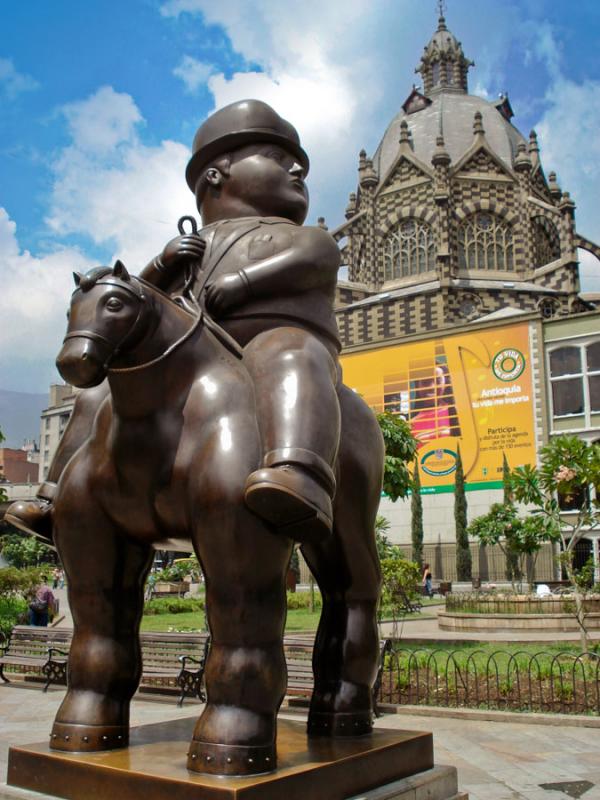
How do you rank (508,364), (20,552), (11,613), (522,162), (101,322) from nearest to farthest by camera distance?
1. (101,322)
2. (11,613)
3. (508,364)
4. (522,162)
5. (20,552)

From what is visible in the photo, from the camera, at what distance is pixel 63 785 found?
2.91 metres

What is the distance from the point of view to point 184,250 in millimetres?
3555

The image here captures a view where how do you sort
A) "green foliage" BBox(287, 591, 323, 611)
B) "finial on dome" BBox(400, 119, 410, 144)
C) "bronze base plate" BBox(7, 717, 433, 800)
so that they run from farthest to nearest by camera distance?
"finial on dome" BBox(400, 119, 410, 144), "green foliage" BBox(287, 591, 323, 611), "bronze base plate" BBox(7, 717, 433, 800)

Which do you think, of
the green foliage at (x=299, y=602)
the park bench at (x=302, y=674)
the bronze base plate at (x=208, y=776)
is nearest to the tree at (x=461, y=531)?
the green foliage at (x=299, y=602)

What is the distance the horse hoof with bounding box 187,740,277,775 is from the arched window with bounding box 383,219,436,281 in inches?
1862

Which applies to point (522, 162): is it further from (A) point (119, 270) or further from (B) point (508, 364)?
(A) point (119, 270)

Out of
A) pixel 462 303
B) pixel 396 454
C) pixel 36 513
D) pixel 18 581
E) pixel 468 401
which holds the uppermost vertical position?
pixel 462 303

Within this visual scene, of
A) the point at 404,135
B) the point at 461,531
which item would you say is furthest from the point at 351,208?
the point at 461,531

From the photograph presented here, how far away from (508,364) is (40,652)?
95.6 feet

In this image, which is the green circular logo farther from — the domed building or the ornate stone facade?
the ornate stone facade

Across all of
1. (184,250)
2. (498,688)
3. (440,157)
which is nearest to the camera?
(184,250)

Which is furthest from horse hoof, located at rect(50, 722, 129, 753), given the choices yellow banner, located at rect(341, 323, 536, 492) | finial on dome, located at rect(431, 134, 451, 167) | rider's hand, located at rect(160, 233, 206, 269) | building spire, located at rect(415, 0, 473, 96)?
building spire, located at rect(415, 0, 473, 96)

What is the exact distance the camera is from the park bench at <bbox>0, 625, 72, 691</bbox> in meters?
11.6

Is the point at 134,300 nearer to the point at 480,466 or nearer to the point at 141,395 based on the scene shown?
the point at 141,395
